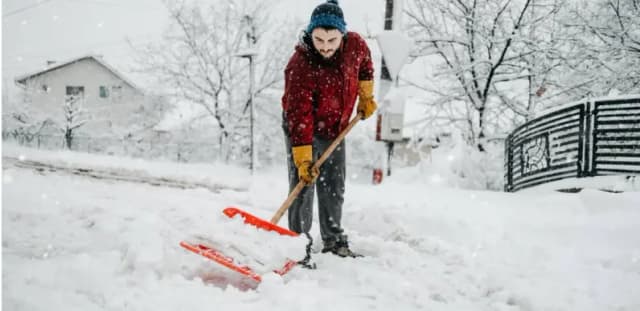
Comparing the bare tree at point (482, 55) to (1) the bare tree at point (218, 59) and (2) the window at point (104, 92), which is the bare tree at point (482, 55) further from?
(2) the window at point (104, 92)

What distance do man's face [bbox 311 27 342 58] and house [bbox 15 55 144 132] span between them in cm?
3227

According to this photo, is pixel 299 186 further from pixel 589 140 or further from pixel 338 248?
pixel 589 140

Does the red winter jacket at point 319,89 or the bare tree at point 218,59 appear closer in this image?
the red winter jacket at point 319,89

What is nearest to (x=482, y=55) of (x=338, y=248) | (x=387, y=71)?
(x=387, y=71)

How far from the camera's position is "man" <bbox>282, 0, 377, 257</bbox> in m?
2.81

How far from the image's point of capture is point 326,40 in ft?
9.30

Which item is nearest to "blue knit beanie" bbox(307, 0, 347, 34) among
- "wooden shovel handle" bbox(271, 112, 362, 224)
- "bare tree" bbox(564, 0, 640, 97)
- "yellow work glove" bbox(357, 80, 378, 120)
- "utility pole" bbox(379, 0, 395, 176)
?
"yellow work glove" bbox(357, 80, 378, 120)

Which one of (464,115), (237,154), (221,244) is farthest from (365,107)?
(237,154)

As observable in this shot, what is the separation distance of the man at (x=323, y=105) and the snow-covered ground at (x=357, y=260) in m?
0.37

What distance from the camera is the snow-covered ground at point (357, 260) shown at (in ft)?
6.82

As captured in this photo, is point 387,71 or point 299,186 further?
point 387,71

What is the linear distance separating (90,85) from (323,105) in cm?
3727

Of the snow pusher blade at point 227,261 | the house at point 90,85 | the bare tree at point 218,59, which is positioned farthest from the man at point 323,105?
the house at point 90,85

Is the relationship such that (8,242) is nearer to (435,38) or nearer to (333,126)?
(333,126)
